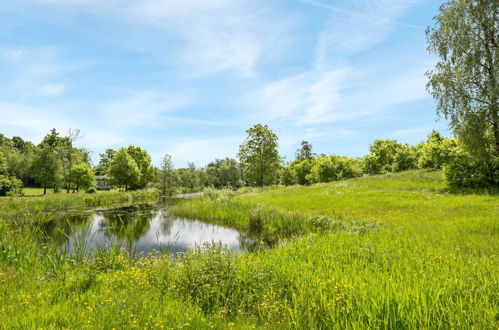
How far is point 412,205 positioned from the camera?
17875mm

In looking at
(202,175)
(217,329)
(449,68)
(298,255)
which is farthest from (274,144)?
(202,175)

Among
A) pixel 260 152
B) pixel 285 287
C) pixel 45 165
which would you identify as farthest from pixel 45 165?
pixel 285 287

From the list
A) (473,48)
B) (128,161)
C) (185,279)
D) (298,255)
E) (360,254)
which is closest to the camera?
(185,279)

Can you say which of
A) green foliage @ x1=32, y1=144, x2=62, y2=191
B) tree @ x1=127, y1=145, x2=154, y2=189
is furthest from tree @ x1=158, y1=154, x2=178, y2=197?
green foliage @ x1=32, y1=144, x2=62, y2=191

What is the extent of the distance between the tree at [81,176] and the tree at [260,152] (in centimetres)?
3182

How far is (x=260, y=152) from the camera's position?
169ft

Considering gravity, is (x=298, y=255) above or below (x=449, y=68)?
below

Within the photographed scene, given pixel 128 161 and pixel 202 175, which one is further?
pixel 202 175

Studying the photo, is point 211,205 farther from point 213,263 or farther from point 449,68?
point 449,68

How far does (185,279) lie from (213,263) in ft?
2.54

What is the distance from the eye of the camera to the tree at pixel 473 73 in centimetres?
1945

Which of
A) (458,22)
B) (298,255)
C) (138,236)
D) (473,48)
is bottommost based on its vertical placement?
(138,236)

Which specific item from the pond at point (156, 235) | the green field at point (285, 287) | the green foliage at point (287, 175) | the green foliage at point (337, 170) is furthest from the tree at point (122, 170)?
the green field at point (285, 287)

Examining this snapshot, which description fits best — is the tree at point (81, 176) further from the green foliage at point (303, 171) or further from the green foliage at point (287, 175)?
the green foliage at point (303, 171)
